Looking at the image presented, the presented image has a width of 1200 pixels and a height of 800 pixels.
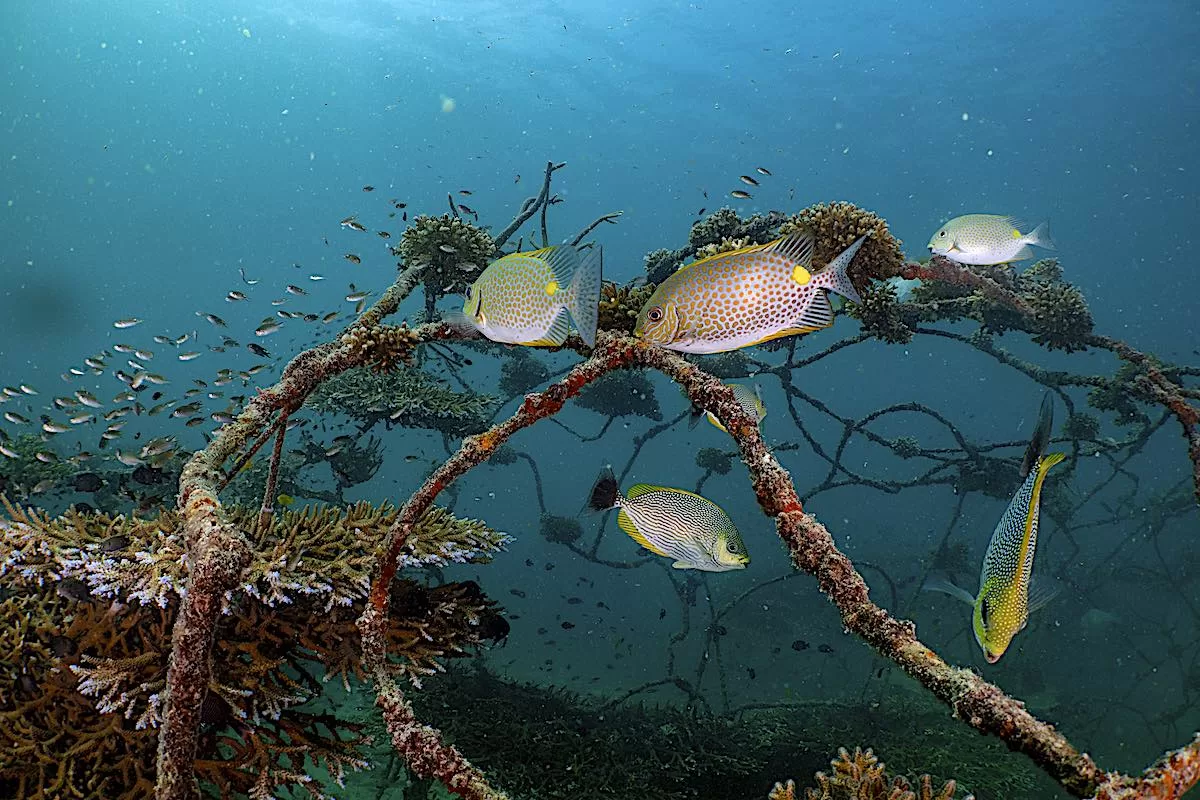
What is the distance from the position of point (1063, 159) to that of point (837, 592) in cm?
8353

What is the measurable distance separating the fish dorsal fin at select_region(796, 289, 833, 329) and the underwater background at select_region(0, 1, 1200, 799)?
2947 mm

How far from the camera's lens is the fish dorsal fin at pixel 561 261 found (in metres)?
2.33

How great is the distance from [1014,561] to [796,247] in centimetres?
120

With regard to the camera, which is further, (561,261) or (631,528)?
(631,528)

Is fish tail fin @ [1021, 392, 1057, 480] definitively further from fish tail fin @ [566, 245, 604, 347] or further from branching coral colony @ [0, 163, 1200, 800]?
fish tail fin @ [566, 245, 604, 347]

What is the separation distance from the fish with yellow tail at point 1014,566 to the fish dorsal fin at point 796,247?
3.12 ft

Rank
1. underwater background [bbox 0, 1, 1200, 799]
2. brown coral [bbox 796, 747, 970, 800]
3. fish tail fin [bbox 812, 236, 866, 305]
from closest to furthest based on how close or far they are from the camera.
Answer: brown coral [bbox 796, 747, 970, 800] → fish tail fin [bbox 812, 236, 866, 305] → underwater background [bbox 0, 1, 1200, 799]

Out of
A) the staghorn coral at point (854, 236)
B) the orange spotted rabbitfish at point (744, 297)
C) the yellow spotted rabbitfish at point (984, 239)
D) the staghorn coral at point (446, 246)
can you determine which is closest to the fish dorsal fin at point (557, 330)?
the orange spotted rabbitfish at point (744, 297)

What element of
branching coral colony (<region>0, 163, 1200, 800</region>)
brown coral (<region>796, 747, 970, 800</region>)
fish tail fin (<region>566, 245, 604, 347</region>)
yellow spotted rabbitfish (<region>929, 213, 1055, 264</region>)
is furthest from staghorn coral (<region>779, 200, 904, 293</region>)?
brown coral (<region>796, 747, 970, 800</region>)

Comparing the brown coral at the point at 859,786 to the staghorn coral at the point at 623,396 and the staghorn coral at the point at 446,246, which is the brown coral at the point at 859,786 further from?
the staghorn coral at the point at 623,396

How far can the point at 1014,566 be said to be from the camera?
1.60 meters

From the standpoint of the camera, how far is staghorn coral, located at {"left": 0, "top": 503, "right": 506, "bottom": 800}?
295cm

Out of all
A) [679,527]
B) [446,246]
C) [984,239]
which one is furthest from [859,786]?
[446,246]

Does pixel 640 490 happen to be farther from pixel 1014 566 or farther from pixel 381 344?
pixel 1014 566
